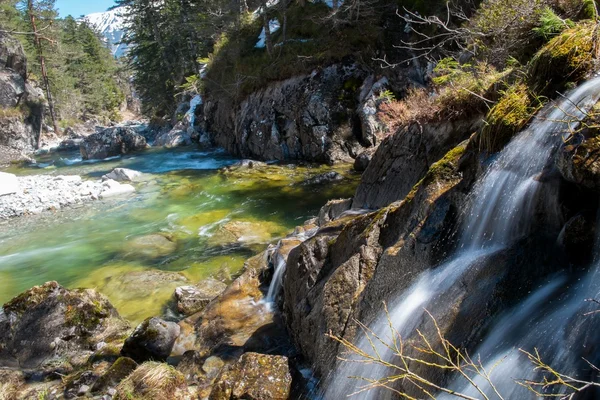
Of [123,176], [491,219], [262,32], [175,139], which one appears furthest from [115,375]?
[175,139]

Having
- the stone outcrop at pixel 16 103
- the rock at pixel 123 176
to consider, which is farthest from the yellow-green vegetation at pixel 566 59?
the stone outcrop at pixel 16 103

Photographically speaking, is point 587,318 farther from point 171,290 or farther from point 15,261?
point 15,261

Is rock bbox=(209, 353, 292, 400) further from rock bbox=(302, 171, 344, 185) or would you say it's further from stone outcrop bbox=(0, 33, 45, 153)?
stone outcrop bbox=(0, 33, 45, 153)

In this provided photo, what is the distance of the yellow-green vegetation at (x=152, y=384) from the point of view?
487 centimetres

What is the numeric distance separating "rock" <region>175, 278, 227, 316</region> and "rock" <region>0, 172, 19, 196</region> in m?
13.1

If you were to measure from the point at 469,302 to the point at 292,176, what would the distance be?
1278cm

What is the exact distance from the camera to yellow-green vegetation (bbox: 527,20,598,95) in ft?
13.9

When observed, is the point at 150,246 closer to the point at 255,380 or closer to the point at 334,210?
the point at 334,210

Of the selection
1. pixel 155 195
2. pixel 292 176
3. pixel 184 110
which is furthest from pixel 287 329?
pixel 184 110

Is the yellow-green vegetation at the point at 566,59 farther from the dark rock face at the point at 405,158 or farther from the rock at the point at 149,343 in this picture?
the rock at the point at 149,343

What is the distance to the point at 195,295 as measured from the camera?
801 centimetres

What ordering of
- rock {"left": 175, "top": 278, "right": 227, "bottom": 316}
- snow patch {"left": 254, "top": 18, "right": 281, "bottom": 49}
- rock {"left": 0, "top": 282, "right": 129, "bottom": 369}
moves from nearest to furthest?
rock {"left": 0, "top": 282, "right": 129, "bottom": 369}
rock {"left": 175, "top": 278, "right": 227, "bottom": 316}
snow patch {"left": 254, "top": 18, "right": 281, "bottom": 49}

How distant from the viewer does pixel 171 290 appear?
8.67 m

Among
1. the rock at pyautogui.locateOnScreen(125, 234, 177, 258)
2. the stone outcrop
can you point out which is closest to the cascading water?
the rock at pyautogui.locateOnScreen(125, 234, 177, 258)
